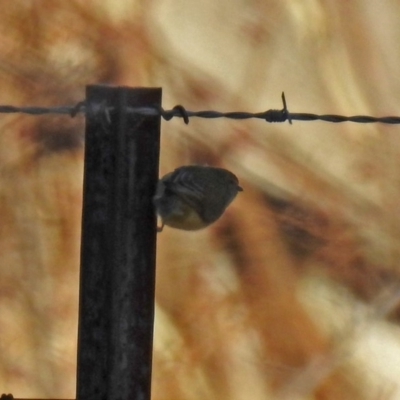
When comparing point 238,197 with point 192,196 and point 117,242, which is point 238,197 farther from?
point 117,242

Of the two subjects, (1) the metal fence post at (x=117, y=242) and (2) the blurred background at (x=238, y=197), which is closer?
(1) the metal fence post at (x=117, y=242)

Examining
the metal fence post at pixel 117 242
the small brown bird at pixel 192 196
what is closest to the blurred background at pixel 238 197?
the small brown bird at pixel 192 196

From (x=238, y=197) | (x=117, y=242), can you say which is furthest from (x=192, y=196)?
(x=238, y=197)

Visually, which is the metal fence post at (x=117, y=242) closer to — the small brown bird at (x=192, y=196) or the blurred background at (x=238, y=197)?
the small brown bird at (x=192, y=196)

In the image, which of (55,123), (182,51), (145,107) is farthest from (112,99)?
(182,51)

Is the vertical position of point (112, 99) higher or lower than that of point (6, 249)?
lower

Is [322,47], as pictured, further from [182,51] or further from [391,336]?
[391,336]

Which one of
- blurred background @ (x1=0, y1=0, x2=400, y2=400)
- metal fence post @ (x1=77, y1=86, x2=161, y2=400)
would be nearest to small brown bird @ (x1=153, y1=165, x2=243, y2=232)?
metal fence post @ (x1=77, y1=86, x2=161, y2=400)
